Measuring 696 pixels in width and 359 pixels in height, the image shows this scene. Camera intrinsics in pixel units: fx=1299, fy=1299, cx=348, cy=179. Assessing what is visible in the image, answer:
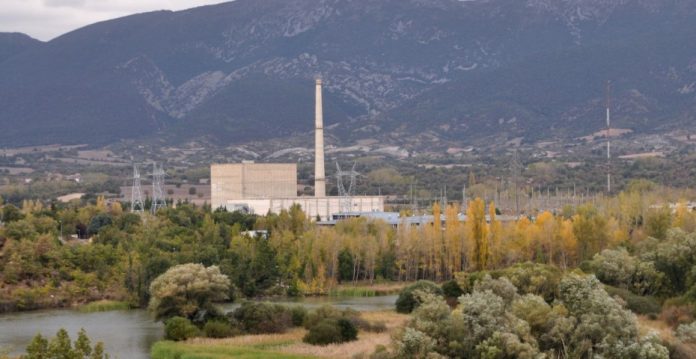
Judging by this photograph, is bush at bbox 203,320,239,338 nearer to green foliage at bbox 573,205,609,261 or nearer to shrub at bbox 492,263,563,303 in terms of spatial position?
shrub at bbox 492,263,563,303

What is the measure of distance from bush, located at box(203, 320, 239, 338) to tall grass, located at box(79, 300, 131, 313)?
12.9 meters

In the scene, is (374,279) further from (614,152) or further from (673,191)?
(614,152)

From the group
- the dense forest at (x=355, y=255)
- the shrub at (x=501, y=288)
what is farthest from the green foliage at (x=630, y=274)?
the shrub at (x=501, y=288)

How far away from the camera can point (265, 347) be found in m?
43.0

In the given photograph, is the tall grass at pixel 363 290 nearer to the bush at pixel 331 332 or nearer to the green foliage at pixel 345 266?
the green foliage at pixel 345 266

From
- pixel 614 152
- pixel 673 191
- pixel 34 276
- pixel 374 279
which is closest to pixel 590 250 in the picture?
pixel 374 279

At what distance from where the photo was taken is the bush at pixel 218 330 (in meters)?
45.6

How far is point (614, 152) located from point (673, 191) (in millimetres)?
73741

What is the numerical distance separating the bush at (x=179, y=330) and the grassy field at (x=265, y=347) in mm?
581

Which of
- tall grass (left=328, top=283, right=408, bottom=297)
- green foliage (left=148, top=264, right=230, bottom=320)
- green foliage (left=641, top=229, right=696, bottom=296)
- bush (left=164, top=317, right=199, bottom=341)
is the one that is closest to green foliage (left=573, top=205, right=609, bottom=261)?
tall grass (left=328, top=283, right=408, bottom=297)

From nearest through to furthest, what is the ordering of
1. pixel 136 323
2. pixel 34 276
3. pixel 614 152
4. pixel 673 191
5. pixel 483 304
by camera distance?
pixel 483 304 < pixel 136 323 < pixel 34 276 < pixel 673 191 < pixel 614 152

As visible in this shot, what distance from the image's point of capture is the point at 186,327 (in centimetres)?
4547

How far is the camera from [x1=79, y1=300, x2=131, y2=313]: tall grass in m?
57.8

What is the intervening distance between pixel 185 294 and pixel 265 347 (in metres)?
6.39
